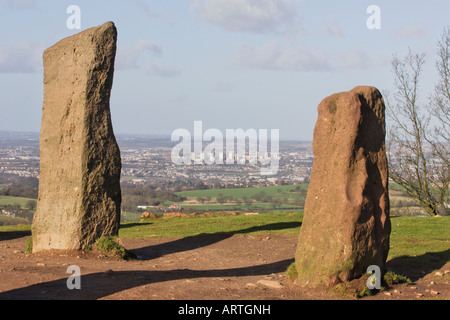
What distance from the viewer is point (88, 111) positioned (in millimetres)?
14602

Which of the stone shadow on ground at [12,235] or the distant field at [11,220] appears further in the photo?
the distant field at [11,220]

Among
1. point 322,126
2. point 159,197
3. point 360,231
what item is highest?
point 322,126

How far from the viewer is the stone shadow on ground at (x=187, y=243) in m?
16.3

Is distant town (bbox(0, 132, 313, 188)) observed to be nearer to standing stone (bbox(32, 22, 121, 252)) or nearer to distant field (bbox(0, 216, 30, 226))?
distant field (bbox(0, 216, 30, 226))

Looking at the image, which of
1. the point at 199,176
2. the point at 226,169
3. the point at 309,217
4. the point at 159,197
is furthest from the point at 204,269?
the point at 226,169

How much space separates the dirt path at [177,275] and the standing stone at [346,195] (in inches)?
21.6

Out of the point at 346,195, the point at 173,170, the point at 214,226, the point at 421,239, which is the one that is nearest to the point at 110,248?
the point at 346,195

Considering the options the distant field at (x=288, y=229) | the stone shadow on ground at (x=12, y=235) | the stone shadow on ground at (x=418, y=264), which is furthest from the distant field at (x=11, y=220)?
the stone shadow on ground at (x=418, y=264)

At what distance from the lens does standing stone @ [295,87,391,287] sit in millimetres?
9961

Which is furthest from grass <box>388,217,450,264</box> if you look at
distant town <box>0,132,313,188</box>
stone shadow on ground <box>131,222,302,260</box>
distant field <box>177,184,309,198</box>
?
distant town <box>0,132,313,188</box>

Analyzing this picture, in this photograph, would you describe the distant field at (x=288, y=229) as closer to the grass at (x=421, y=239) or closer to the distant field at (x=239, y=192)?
the grass at (x=421, y=239)
